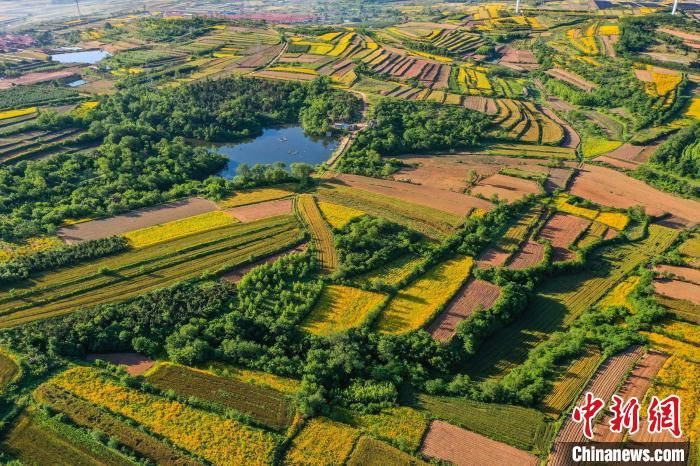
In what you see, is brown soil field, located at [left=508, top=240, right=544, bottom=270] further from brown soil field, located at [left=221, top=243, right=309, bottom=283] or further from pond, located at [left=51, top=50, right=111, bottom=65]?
pond, located at [left=51, top=50, right=111, bottom=65]

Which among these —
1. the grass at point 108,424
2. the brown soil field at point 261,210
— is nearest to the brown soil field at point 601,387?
the grass at point 108,424

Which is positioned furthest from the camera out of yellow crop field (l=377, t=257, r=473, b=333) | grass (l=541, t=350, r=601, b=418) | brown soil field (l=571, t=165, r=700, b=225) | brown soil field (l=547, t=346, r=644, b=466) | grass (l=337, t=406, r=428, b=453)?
brown soil field (l=571, t=165, r=700, b=225)

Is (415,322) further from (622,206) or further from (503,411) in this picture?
(622,206)

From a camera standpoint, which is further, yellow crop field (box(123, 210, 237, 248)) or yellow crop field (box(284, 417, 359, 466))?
yellow crop field (box(123, 210, 237, 248))

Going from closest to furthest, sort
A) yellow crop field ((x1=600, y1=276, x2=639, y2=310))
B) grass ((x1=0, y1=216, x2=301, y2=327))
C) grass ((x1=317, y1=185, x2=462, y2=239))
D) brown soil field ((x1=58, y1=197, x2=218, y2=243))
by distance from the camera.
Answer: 1. grass ((x1=0, y1=216, x2=301, y2=327))
2. yellow crop field ((x1=600, y1=276, x2=639, y2=310))
3. brown soil field ((x1=58, y1=197, x2=218, y2=243))
4. grass ((x1=317, y1=185, x2=462, y2=239))

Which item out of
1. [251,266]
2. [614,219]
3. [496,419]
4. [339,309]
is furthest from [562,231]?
[251,266]

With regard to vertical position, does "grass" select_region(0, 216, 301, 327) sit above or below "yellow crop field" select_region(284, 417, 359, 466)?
above

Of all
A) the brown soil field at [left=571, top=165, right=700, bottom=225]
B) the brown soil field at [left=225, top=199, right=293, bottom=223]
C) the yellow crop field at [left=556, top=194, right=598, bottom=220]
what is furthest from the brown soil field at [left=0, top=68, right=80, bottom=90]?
the brown soil field at [left=571, top=165, right=700, bottom=225]

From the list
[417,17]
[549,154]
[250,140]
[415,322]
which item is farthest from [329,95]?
[417,17]

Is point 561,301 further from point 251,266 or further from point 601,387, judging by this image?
point 251,266
